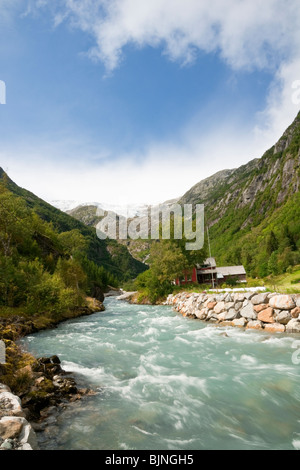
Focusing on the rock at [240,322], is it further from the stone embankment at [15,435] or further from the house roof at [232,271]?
the house roof at [232,271]

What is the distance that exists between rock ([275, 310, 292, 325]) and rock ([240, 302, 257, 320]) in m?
1.83

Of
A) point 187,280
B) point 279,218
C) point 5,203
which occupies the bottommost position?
point 187,280

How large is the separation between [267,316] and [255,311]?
3.72 ft

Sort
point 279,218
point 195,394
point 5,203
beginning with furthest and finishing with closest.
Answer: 1. point 279,218
2. point 5,203
3. point 195,394

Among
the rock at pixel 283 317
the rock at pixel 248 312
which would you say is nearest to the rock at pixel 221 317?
the rock at pixel 248 312

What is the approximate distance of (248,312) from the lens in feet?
57.4

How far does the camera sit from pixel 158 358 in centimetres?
1175

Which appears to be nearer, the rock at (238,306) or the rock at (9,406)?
the rock at (9,406)

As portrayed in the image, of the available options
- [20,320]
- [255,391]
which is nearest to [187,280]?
[20,320]

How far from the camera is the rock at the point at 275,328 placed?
14682 mm

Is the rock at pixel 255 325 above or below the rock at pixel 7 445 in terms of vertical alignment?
below

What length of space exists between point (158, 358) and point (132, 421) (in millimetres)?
5712

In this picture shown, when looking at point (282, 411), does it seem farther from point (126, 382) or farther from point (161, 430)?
point (126, 382)

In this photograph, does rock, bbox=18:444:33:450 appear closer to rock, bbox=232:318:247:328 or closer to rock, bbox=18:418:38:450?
rock, bbox=18:418:38:450
